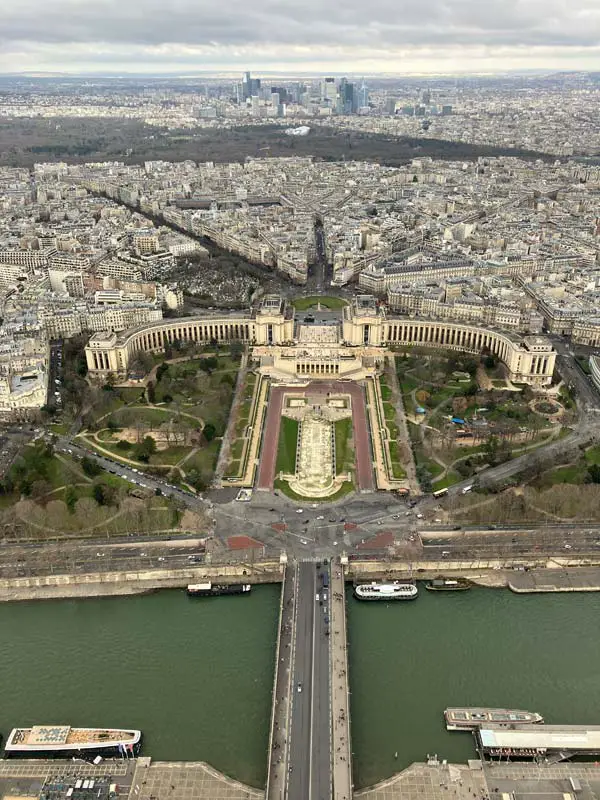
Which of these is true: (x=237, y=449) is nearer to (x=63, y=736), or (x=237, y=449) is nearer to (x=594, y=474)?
(x=63, y=736)

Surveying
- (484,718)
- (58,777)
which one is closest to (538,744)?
(484,718)

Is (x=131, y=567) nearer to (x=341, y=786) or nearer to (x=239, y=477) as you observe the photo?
(x=239, y=477)

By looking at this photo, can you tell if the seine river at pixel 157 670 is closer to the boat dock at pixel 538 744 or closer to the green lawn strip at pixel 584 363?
the boat dock at pixel 538 744

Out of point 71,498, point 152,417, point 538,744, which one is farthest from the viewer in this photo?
point 152,417

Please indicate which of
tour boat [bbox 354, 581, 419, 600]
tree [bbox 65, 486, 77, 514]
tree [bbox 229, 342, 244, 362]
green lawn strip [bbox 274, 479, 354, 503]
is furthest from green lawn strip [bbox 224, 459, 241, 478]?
tree [bbox 229, 342, 244, 362]

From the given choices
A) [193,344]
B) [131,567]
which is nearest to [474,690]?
[131,567]

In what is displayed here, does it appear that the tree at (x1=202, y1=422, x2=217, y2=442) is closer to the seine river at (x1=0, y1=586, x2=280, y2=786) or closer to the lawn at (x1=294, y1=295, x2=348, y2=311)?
the seine river at (x1=0, y1=586, x2=280, y2=786)
